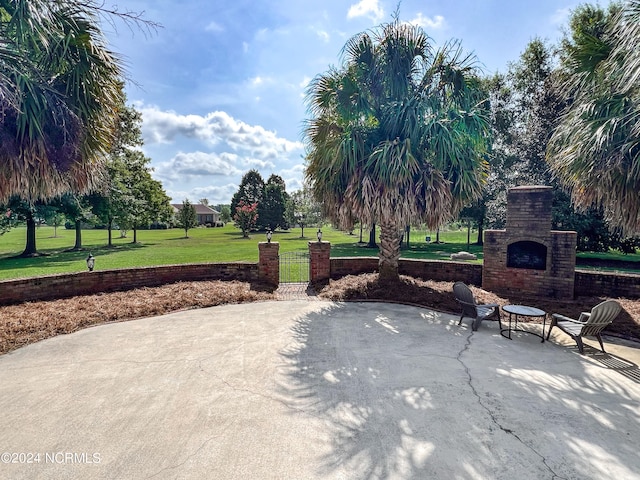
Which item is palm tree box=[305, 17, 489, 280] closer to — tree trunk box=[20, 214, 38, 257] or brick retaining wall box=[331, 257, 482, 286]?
brick retaining wall box=[331, 257, 482, 286]

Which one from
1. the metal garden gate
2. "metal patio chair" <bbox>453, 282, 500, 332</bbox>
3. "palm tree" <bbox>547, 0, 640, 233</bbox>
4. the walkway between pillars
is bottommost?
the walkway between pillars

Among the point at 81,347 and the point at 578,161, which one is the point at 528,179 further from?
the point at 81,347

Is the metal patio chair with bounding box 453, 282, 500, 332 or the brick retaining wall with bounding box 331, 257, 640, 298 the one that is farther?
the brick retaining wall with bounding box 331, 257, 640, 298

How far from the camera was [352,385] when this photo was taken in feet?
13.4

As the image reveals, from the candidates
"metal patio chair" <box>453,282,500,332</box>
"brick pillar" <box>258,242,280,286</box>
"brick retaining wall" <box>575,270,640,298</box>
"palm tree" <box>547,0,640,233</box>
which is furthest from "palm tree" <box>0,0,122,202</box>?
"brick retaining wall" <box>575,270,640,298</box>

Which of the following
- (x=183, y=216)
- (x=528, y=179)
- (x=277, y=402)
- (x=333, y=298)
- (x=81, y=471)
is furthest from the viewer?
(x=183, y=216)

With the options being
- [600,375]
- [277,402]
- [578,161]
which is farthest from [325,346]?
[578,161]

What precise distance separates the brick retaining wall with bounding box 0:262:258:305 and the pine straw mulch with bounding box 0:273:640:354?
33 centimetres

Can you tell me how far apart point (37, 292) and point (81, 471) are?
680cm

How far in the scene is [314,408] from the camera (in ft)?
11.8

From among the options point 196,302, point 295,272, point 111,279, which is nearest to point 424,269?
point 295,272

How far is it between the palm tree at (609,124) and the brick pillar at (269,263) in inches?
304

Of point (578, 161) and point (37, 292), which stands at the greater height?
point (578, 161)

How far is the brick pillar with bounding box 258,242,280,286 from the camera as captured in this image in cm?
966
